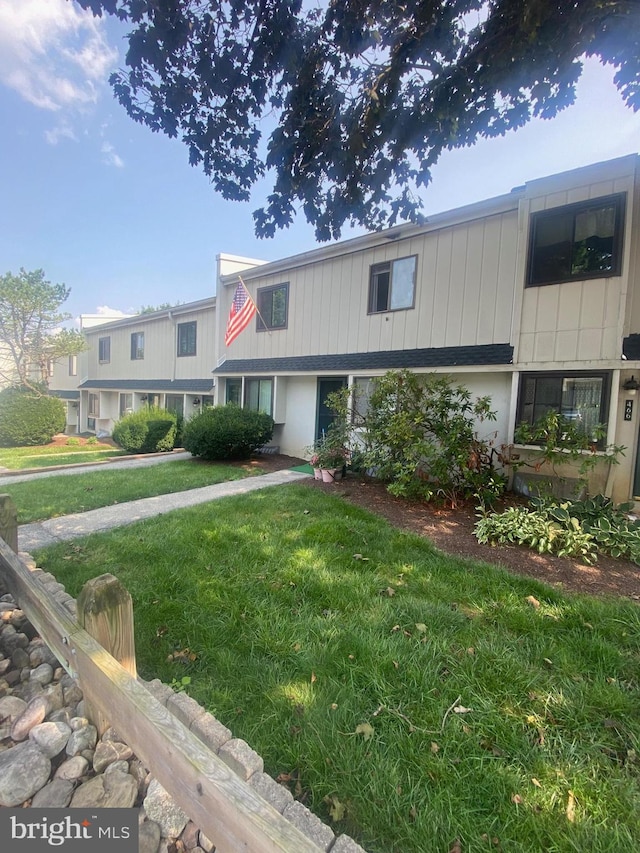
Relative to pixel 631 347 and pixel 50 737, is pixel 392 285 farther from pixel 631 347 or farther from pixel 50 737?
pixel 50 737

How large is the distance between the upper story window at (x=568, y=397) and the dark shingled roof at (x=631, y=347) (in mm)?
412

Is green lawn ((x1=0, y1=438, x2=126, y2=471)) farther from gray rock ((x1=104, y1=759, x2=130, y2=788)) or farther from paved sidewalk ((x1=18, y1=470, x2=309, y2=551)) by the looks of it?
gray rock ((x1=104, y1=759, x2=130, y2=788))

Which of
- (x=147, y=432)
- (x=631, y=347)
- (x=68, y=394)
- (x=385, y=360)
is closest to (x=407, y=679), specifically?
(x=631, y=347)

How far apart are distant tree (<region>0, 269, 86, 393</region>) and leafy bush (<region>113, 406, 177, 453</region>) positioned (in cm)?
866

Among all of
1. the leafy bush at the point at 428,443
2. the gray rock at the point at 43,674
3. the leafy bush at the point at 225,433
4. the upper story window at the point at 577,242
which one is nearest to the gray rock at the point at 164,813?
the gray rock at the point at 43,674

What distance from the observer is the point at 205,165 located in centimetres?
479

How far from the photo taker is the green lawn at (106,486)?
19.5 ft

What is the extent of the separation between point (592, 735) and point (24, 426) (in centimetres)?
1932

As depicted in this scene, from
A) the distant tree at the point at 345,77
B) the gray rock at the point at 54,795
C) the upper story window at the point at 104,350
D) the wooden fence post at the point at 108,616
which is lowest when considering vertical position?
the gray rock at the point at 54,795

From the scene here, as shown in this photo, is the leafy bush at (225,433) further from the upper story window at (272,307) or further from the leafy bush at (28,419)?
the leafy bush at (28,419)

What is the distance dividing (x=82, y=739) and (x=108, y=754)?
184mm

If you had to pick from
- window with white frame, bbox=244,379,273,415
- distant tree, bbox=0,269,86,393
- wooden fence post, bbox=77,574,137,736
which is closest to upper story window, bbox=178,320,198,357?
window with white frame, bbox=244,379,273,415

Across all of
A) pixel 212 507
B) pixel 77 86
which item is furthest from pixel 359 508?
pixel 77 86

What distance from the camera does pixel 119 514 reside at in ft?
18.5
